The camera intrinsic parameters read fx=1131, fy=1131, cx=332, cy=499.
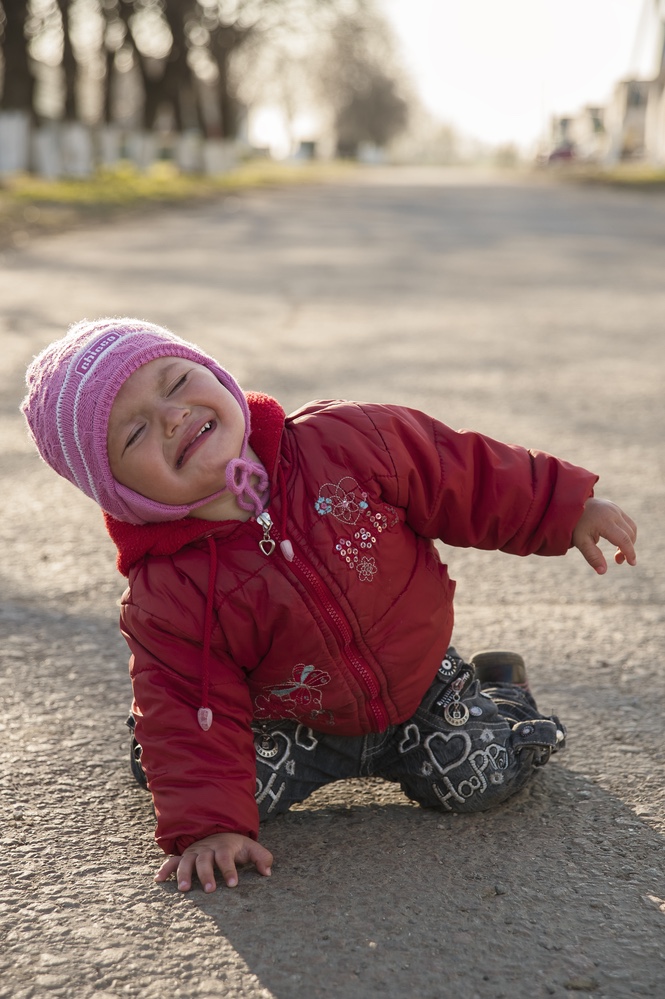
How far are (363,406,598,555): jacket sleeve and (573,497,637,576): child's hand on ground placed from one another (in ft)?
0.06

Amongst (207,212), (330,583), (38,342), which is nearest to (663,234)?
(207,212)

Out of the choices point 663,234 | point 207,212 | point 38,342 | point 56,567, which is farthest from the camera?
point 207,212

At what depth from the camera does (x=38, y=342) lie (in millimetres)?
5996

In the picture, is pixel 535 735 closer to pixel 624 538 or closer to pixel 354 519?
pixel 624 538

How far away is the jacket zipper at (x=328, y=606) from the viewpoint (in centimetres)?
185

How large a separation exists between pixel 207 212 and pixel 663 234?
701 cm

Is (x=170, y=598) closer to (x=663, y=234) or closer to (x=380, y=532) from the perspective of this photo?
(x=380, y=532)

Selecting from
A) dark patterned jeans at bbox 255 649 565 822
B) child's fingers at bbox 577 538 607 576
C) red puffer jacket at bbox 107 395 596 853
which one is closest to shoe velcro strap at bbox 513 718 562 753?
dark patterned jeans at bbox 255 649 565 822

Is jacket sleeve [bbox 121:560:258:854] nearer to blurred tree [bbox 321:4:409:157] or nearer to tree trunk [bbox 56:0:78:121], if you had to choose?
tree trunk [bbox 56:0:78:121]

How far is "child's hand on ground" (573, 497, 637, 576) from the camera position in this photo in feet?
6.51

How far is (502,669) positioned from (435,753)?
0.31 metres

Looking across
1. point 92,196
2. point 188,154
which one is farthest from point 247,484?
point 188,154

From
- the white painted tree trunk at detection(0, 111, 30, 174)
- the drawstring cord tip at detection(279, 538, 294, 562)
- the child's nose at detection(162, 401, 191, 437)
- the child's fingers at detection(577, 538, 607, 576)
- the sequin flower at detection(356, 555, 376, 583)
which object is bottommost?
the child's fingers at detection(577, 538, 607, 576)

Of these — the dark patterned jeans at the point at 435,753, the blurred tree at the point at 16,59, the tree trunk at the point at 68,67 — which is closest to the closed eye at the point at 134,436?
the dark patterned jeans at the point at 435,753
